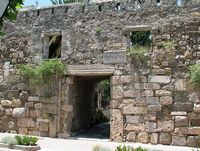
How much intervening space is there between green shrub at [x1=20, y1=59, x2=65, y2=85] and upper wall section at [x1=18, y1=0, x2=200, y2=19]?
178 centimetres

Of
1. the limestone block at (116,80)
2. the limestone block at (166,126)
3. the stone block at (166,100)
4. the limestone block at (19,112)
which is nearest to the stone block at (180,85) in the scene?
the stone block at (166,100)

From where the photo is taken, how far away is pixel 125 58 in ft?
34.0

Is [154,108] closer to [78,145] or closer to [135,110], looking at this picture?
[135,110]

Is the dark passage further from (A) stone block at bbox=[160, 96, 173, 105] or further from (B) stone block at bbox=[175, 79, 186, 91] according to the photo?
(B) stone block at bbox=[175, 79, 186, 91]

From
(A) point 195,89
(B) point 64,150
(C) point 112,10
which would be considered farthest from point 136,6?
(B) point 64,150

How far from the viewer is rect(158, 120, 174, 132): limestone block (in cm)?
960

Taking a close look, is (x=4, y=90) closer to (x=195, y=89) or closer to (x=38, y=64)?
(x=38, y=64)

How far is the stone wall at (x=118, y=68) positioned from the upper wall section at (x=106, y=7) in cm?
3

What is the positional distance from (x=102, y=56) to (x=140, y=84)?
156 centimetres

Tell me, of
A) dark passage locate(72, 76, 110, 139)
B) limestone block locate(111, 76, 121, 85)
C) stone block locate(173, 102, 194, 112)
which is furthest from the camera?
dark passage locate(72, 76, 110, 139)

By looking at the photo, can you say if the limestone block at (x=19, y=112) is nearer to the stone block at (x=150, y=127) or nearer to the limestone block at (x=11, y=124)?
the limestone block at (x=11, y=124)

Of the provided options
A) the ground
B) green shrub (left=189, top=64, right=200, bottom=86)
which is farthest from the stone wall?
the ground

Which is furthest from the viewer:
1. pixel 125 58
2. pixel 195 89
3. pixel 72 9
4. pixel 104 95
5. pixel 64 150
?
pixel 104 95

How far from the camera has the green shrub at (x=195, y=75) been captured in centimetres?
934
